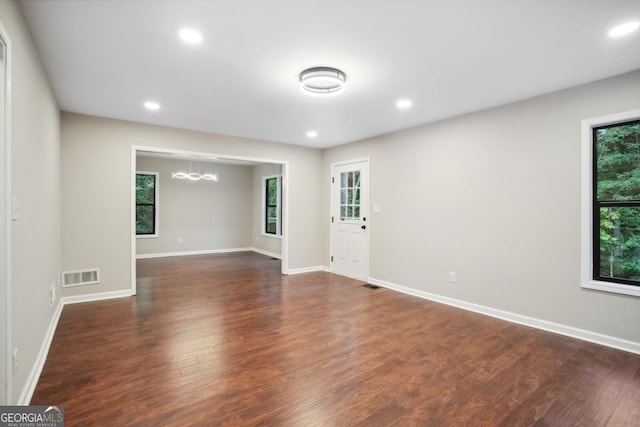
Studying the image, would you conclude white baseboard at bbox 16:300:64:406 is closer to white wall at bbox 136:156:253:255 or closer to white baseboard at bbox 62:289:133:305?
white baseboard at bbox 62:289:133:305

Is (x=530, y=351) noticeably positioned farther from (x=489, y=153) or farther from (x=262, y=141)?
(x=262, y=141)

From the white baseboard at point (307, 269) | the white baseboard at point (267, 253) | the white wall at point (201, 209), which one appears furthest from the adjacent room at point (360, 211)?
the white wall at point (201, 209)

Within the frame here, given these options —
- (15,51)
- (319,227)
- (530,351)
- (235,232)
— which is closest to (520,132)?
(530,351)

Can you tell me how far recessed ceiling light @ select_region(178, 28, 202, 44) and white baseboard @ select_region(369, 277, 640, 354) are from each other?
4178 mm

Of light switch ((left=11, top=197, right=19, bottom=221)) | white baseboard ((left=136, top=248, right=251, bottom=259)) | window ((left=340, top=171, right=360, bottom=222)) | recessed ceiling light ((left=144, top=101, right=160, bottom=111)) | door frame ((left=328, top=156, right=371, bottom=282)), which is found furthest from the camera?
white baseboard ((left=136, top=248, right=251, bottom=259))

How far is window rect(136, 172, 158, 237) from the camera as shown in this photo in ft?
26.2

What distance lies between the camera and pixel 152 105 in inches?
154

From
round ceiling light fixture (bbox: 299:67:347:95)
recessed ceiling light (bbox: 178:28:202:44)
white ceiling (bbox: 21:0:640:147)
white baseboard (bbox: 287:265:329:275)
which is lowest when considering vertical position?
white baseboard (bbox: 287:265:329:275)

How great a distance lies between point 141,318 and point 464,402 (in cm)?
345

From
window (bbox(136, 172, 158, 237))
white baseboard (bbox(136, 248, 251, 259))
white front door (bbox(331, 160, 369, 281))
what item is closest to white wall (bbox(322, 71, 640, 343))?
white front door (bbox(331, 160, 369, 281))

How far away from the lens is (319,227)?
6.67 metres

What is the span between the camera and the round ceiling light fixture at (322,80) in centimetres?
287

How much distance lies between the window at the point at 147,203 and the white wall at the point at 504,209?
595 cm

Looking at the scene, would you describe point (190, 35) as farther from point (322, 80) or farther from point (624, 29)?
point (624, 29)
